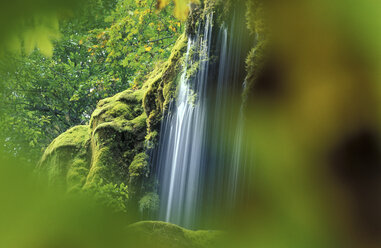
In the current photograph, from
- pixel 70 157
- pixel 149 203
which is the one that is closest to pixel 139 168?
pixel 149 203

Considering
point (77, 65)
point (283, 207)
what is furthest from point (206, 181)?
point (77, 65)

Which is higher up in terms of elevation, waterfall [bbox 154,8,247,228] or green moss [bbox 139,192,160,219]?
waterfall [bbox 154,8,247,228]

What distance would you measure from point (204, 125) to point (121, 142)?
2000 mm

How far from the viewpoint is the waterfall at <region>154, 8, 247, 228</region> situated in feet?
12.2

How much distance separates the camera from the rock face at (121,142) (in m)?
5.02

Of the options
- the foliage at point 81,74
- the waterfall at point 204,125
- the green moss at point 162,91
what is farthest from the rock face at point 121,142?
the foliage at point 81,74

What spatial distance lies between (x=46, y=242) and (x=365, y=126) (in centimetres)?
57

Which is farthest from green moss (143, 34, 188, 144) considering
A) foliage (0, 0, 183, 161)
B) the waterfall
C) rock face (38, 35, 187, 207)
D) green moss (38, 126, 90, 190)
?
foliage (0, 0, 183, 161)

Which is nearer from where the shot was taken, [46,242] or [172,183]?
[46,242]

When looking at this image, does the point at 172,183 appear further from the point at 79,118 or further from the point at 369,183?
the point at 79,118

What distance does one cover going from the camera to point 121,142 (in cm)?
553

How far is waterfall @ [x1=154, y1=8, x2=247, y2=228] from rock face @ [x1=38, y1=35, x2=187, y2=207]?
1.58 feet

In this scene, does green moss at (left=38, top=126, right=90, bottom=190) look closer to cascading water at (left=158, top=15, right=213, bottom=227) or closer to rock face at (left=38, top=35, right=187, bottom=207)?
rock face at (left=38, top=35, right=187, bottom=207)

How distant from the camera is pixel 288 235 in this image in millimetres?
313
